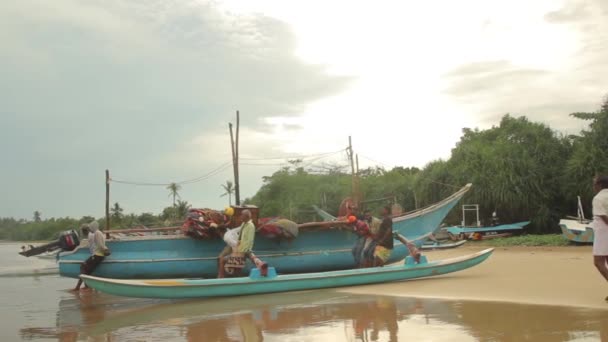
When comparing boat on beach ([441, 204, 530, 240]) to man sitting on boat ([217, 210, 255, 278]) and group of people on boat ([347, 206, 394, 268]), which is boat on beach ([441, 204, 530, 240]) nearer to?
group of people on boat ([347, 206, 394, 268])

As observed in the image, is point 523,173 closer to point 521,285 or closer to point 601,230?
point 521,285

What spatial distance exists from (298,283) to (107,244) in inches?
163

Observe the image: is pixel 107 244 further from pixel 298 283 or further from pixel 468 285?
pixel 468 285

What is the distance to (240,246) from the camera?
9438 mm

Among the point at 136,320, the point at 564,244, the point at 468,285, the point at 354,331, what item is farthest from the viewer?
the point at 564,244

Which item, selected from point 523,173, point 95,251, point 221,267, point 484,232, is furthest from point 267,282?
point 523,173

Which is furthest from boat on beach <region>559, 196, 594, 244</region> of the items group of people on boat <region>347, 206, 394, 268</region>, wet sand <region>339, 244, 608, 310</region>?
group of people on boat <region>347, 206, 394, 268</region>

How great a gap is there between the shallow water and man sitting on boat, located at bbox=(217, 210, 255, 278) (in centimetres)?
99

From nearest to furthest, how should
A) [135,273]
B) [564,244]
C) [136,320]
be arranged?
[136,320] < [135,273] < [564,244]

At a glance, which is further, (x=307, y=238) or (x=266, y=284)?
(x=307, y=238)

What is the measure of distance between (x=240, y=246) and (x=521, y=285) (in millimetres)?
4635

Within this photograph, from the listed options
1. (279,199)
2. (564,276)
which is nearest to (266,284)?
(564,276)

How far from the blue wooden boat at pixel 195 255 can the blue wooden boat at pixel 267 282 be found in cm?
143

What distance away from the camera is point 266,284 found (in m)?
8.71
